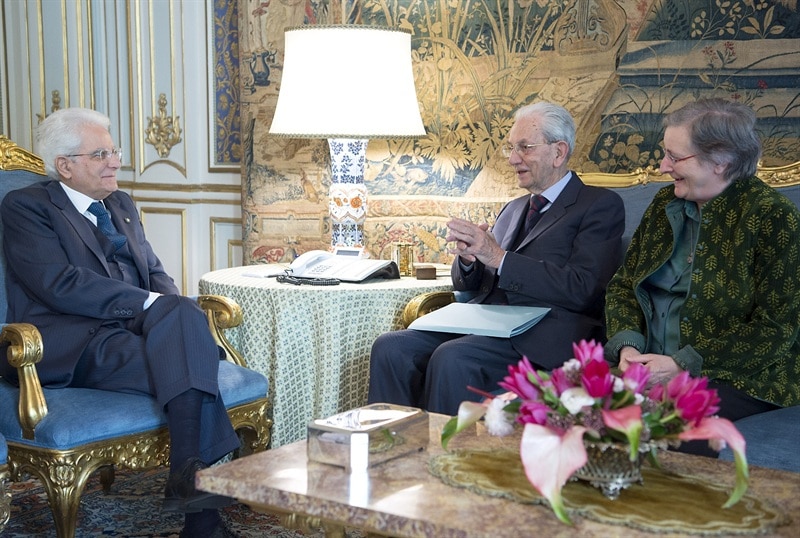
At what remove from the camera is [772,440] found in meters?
2.39

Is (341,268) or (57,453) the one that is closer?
(57,453)

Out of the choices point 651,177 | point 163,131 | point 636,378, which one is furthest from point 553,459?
point 163,131

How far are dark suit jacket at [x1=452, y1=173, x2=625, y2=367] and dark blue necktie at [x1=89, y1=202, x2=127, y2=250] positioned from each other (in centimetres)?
123

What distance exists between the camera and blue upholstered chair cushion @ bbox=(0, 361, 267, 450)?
2.70 m

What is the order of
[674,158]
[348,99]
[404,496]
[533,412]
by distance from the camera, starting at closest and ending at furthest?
[533,412], [404,496], [674,158], [348,99]

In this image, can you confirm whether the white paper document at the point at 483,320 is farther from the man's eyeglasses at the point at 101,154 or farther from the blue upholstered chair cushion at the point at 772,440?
the man's eyeglasses at the point at 101,154

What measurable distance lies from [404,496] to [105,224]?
184cm

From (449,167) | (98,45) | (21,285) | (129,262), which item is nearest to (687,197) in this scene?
(449,167)

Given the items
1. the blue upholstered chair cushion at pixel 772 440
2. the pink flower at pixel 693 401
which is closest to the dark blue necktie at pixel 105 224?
the blue upholstered chair cushion at pixel 772 440

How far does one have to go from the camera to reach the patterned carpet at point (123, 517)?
312 cm

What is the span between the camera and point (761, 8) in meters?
3.40

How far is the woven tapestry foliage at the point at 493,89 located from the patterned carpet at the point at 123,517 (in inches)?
55.1

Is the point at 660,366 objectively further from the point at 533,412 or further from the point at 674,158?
the point at 533,412

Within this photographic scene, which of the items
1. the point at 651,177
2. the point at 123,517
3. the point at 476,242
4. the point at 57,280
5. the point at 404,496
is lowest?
the point at 123,517
